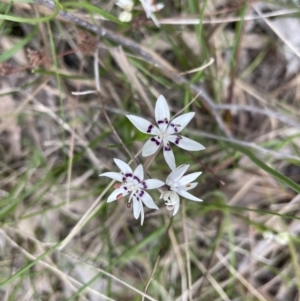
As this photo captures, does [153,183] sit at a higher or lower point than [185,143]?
lower

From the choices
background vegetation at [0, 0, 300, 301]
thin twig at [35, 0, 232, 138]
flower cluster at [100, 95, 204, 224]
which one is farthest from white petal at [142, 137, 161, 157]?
background vegetation at [0, 0, 300, 301]

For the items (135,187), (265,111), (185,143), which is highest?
(265,111)

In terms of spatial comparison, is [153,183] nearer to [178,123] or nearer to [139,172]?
[139,172]

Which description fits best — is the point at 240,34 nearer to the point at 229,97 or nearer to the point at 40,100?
the point at 229,97

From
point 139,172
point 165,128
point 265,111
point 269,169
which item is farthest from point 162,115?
point 265,111

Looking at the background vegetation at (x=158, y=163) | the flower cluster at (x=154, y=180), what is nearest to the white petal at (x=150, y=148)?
the flower cluster at (x=154, y=180)

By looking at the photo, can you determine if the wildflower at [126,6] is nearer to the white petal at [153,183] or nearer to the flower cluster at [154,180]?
the flower cluster at [154,180]

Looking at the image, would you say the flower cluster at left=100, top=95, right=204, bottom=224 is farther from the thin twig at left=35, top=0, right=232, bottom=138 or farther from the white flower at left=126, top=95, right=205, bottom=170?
the thin twig at left=35, top=0, right=232, bottom=138

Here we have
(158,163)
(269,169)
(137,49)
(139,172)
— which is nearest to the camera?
(139,172)
